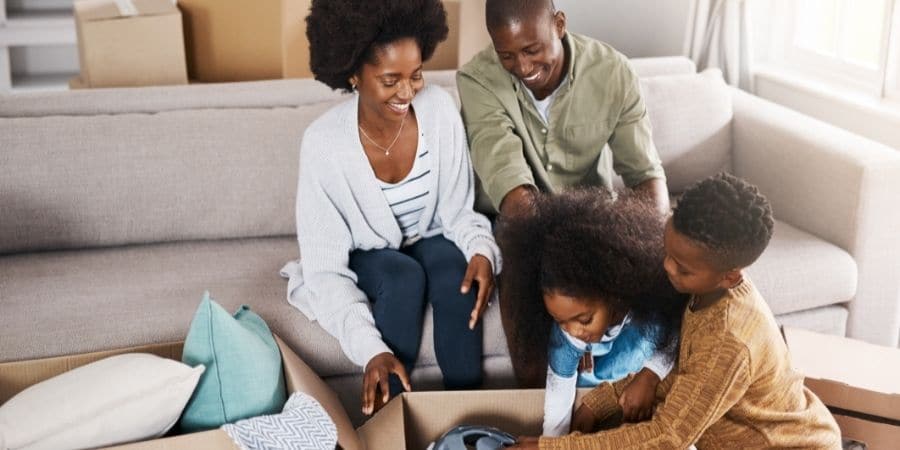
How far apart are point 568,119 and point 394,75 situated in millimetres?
428

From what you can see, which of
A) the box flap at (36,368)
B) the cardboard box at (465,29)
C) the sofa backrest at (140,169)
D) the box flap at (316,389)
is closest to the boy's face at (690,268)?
the box flap at (316,389)

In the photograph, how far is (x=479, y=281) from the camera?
5.91 ft

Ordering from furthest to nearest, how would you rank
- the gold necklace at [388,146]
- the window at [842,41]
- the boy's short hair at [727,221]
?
the window at [842,41] → the gold necklace at [388,146] → the boy's short hair at [727,221]

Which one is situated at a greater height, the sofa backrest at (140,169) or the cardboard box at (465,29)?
the cardboard box at (465,29)

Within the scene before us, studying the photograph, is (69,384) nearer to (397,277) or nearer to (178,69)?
(397,277)

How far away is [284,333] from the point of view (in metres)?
1.85

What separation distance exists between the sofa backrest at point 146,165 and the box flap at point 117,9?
1.71ft

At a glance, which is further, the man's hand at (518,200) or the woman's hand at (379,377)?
the man's hand at (518,200)

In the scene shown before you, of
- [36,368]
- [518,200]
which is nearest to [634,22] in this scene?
[518,200]

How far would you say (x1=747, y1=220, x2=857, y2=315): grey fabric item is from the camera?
6.69ft

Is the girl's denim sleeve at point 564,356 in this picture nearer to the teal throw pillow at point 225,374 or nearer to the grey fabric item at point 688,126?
the teal throw pillow at point 225,374

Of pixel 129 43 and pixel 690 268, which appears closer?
pixel 690 268

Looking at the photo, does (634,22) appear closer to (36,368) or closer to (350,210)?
(350,210)

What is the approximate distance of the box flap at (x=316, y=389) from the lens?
5.24 ft
